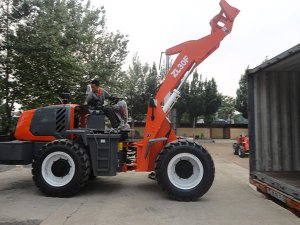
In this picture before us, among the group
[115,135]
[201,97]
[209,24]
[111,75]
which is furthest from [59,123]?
[201,97]

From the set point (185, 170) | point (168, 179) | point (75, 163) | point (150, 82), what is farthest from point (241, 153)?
point (150, 82)

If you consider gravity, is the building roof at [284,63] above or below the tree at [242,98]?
below

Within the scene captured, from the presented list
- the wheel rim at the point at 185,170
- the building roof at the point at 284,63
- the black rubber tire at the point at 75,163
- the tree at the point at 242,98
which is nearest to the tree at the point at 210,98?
the tree at the point at 242,98

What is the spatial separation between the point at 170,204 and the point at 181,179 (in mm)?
713

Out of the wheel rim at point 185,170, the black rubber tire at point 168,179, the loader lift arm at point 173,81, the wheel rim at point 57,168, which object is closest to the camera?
the black rubber tire at point 168,179

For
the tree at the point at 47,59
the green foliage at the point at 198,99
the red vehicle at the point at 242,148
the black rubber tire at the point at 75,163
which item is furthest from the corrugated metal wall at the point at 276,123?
the green foliage at the point at 198,99

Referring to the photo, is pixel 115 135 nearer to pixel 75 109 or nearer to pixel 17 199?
pixel 75 109

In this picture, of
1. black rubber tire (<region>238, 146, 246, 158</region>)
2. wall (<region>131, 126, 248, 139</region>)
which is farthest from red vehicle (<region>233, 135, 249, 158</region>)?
wall (<region>131, 126, 248, 139</region>)

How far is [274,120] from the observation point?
27.5 ft

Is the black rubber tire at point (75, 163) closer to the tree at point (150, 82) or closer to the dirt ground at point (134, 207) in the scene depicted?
the dirt ground at point (134, 207)

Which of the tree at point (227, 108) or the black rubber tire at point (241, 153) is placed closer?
the black rubber tire at point (241, 153)

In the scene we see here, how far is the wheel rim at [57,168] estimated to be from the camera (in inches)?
303

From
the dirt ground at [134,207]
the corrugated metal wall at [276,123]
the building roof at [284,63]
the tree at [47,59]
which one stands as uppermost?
the tree at [47,59]

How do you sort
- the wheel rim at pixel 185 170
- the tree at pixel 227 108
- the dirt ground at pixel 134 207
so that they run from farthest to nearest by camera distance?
the tree at pixel 227 108 < the wheel rim at pixel 185 170 < the dirt ground at pixel 134 207
